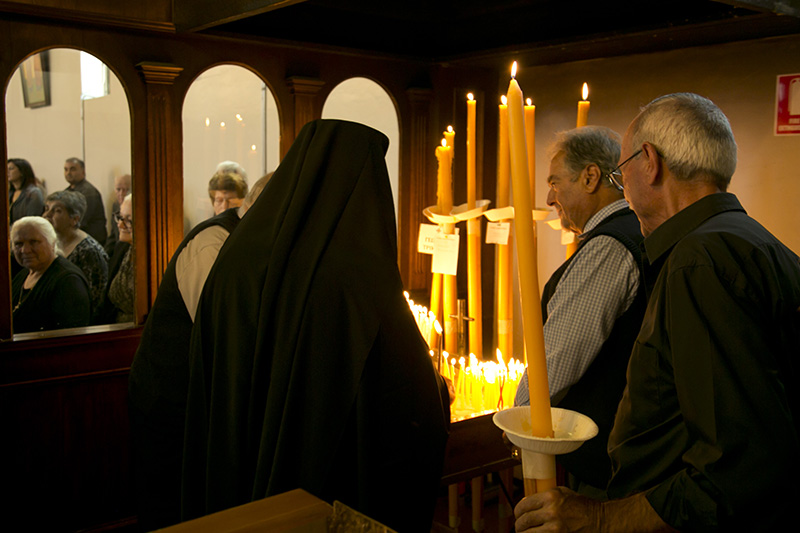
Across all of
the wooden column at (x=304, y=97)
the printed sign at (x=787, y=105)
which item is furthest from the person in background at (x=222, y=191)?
the printed sign at (x=787, y=105)

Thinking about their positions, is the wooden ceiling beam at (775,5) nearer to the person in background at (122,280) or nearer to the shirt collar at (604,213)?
the shirt collar at (604,213)

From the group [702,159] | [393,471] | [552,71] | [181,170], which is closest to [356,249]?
[393,471]

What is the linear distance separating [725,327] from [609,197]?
1111 millimetres

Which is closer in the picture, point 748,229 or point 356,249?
point 748,229

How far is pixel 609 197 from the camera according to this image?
215cm

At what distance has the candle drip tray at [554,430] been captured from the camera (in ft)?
2.32

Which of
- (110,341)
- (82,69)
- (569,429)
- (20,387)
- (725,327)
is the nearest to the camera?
(569,429)

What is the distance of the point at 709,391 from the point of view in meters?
1.08

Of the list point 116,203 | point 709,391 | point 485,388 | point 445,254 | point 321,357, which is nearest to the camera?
point 709,391

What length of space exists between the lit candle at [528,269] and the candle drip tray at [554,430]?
0.01 meters

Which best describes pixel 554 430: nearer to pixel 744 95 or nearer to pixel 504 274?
pixel 504 274

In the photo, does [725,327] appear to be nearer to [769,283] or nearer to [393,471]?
[769,283]

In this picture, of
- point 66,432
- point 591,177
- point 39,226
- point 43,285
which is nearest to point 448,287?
point 591,177

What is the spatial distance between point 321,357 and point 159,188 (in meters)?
2.26
